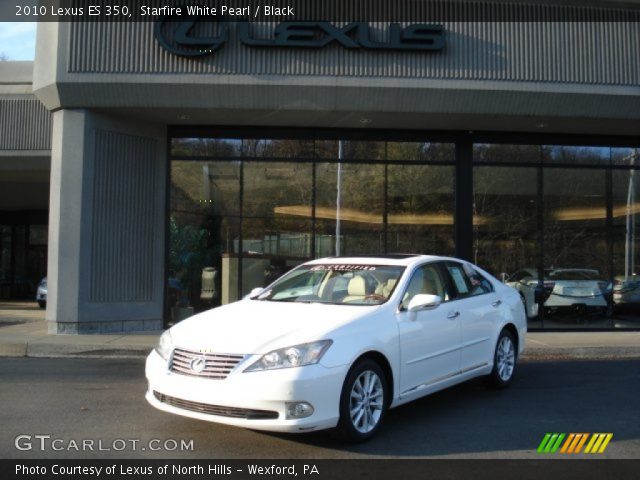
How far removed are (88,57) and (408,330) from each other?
29.2 feet

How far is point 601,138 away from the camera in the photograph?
1412 cm

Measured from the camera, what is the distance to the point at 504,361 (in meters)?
7.46

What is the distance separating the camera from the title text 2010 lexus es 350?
4727 millimetres

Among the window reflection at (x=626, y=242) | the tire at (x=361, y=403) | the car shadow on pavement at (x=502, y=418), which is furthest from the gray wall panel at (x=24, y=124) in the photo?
the window reflection at (x=626, y=242)

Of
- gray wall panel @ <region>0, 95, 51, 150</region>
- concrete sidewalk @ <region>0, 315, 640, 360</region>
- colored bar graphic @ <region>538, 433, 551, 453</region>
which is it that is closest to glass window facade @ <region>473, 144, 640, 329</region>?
concrete sidewalk @ <region>0, 315, 640, 360</region>

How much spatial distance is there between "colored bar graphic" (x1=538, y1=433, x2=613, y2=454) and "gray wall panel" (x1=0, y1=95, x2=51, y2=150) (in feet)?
44.2

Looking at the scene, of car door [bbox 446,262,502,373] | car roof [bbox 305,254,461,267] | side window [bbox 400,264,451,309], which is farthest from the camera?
car door [bbox 446,262,502,373]

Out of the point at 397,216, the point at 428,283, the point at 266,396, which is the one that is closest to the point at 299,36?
the point at 397,216

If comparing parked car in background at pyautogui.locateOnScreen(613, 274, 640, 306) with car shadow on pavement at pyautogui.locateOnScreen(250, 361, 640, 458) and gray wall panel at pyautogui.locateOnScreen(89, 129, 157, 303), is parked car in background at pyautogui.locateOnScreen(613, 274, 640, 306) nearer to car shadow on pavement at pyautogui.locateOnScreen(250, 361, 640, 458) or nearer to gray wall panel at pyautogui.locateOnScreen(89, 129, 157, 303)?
car shadow on pavement at pyautogui.locateOnScreen(250, 361, 640, 458)

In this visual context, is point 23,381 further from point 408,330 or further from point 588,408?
point 588,408

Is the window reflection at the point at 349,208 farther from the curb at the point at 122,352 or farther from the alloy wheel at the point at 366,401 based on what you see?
the alloy wheel at the point at 366,401

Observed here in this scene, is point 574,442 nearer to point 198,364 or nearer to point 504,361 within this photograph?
point 504,361

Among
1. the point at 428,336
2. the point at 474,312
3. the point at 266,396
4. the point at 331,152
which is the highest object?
the point at 331,152

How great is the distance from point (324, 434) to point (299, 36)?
852 centimetres
